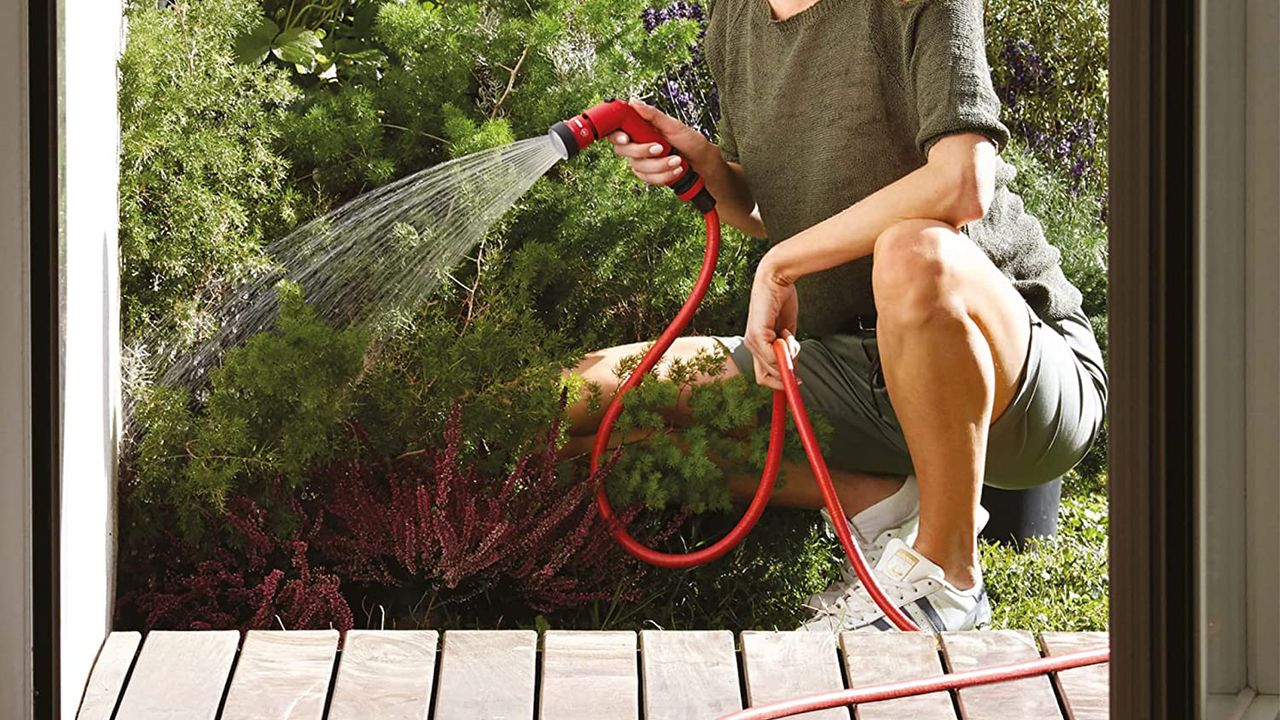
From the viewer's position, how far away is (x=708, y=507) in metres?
3.07

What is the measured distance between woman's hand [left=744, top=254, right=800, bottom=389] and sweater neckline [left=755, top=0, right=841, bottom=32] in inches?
17.8

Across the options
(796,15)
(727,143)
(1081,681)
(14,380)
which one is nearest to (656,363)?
(727,143)

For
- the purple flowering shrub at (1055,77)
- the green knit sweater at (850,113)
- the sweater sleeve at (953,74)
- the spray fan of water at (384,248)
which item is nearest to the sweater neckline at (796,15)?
the green knit sweater at (850,113)

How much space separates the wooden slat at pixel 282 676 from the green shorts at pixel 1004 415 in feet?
3.64

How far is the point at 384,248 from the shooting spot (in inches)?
121

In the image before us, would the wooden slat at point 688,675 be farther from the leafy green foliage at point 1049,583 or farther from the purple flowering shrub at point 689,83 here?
the purple flowering shrub at point 689,83

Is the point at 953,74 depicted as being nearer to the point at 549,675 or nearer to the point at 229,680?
the point at 549,675

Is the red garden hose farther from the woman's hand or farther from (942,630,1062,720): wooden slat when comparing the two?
(942,630,1062,720): wooden slat

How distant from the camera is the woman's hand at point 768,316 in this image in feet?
9.77

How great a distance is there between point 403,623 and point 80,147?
1118 millimetres

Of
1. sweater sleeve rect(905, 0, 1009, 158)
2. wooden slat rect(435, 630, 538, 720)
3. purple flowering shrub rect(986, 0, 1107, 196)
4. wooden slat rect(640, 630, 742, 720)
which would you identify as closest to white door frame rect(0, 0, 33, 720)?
wooden slat rect(435, 630, 538, 720)

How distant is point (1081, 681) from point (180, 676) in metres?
1.33

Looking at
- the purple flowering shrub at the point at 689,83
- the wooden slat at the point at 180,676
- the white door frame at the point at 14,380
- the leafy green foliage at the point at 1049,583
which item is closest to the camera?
the white door frame at the point at 14,380

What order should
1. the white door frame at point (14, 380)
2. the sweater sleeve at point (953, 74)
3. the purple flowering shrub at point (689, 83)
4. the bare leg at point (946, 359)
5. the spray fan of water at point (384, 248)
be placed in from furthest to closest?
1. the purple flowering shrub at point (689, 83)
2. the spray fan of water at point (384, 248)
3. the bare leg at point (946, 359)
4. the sweater sleeve at point (953, 74)
5. the white door frame at point (14, 380)
